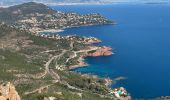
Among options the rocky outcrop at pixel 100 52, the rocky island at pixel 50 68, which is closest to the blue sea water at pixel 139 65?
the rocky outcrop at pixel 100 52

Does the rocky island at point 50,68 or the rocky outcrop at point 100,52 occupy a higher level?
the rocky island at point 50,68

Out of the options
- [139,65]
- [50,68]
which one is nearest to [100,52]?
[139,65]

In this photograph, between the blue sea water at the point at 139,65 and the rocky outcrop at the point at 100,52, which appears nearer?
the blue sea water at the point at 139,65

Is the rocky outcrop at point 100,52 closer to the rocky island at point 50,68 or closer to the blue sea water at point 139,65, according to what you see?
the rocky island at point 50,68

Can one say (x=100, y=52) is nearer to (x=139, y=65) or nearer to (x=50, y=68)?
(x=139, y=65)

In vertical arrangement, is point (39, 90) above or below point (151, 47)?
above

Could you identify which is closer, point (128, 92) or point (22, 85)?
point (22, 85)

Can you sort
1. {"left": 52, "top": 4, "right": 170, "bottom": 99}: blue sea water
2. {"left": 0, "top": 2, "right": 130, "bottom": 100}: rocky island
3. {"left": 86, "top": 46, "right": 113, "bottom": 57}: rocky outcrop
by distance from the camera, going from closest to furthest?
{"left": 0, "top": 2, "right": 130, "bottom": 100}: rocky island
{"left": 52, "top": 4, "right": 170, "bottom": 99}: blue sea water
{"left": 86, "top": 46, "right": 113, "bottom": 57}: rocky outcrop

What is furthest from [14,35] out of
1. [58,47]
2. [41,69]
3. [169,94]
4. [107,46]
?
[169,94]

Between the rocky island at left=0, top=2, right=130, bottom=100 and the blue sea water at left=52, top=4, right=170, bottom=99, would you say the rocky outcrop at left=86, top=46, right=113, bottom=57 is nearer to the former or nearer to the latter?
the rocky island at left=0, top=2, right=130, bottom=100

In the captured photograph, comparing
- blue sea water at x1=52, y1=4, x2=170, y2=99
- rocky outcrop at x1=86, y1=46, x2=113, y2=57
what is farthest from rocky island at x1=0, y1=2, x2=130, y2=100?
blue sea water at x1=52, y1=4, x2=170, y2=99

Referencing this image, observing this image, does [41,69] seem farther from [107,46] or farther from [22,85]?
[107,46]
